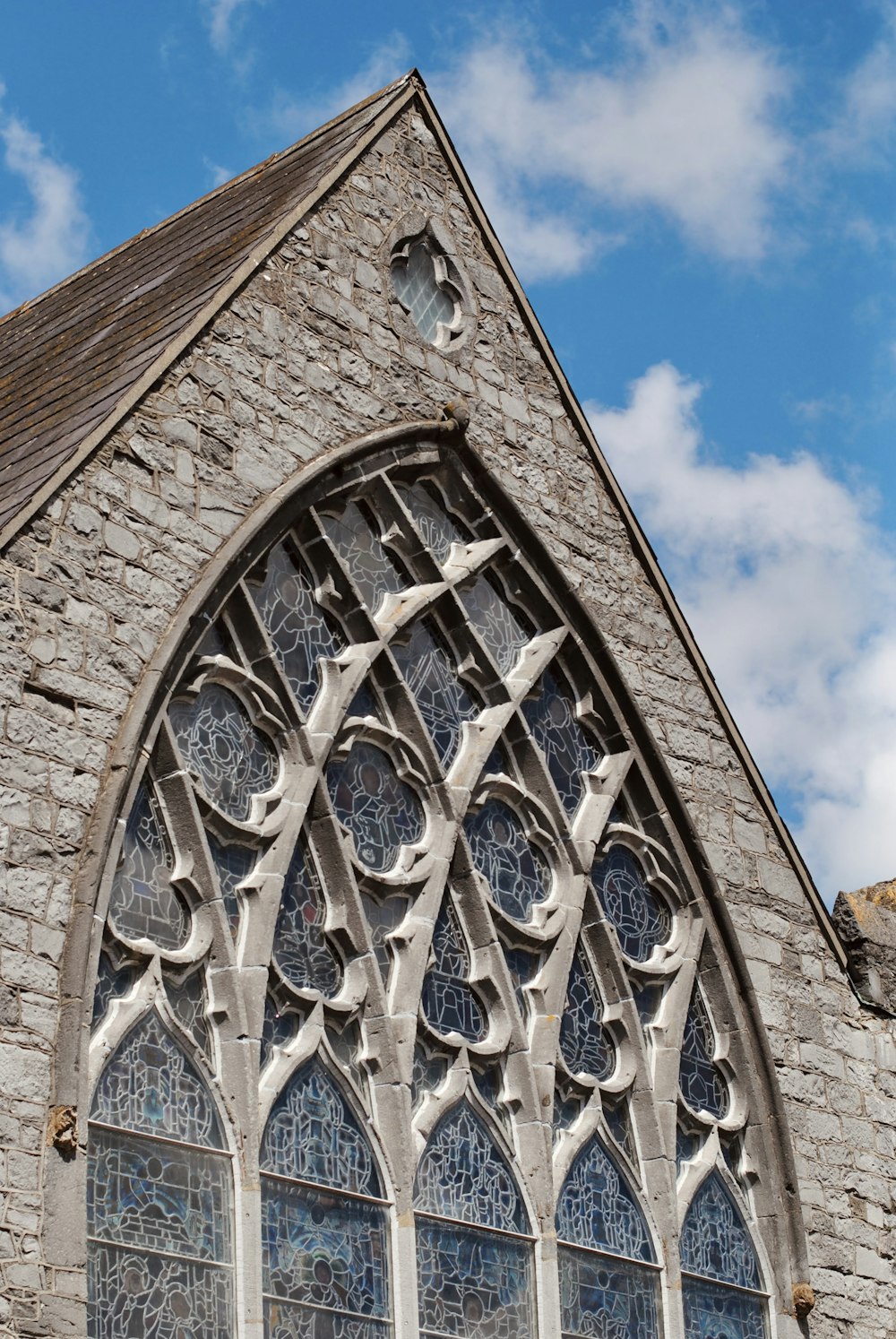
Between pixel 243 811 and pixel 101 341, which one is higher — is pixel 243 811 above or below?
below

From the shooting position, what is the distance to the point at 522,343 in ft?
38.5

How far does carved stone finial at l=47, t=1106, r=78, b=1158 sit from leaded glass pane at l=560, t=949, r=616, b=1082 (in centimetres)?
288

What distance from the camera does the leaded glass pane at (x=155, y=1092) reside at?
8.17 m

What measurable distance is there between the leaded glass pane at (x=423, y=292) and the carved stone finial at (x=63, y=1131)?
4.74 m

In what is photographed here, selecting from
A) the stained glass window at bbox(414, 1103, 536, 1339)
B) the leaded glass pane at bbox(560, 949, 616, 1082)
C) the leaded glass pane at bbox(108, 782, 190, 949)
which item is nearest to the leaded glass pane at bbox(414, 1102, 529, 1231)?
the stained glass window at bbox(414, 1103, 536, 1339)

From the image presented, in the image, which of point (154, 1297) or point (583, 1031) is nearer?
point (154, 1297)

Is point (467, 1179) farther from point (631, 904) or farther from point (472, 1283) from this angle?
point (631, 904)

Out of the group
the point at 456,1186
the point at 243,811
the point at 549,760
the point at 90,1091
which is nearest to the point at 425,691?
the point at 549,760

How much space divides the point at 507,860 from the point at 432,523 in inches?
65.5

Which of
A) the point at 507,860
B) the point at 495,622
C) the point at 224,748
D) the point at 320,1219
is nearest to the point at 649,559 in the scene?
the point at 495,622

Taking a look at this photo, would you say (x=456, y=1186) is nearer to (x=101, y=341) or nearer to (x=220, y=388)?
(x=220, y=388)

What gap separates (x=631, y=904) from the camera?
1079cm

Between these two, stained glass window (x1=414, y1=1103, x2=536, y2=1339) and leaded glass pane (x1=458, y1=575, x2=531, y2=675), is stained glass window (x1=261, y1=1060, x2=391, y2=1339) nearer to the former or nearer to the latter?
stained glass window (x1=414, y1=1103, x2=536, y2=1339)

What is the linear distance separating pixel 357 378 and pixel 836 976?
3.74 metres
